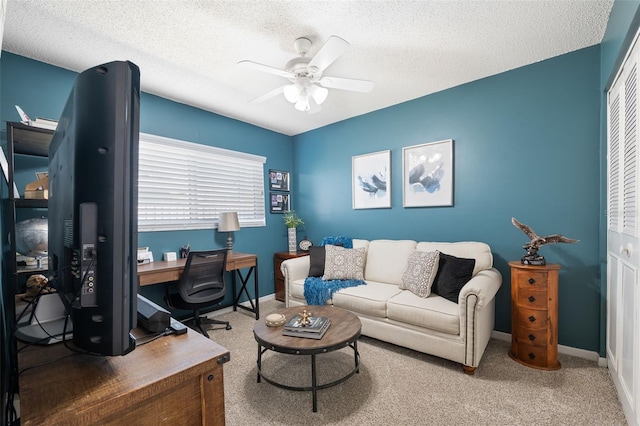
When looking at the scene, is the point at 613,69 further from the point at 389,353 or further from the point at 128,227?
the point at 128,227

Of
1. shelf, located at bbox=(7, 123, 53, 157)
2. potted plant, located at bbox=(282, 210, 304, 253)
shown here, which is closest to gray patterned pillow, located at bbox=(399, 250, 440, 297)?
potted plant, located at bbox=(282, 210, 304, 253)

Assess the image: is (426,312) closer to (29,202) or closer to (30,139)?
(29,202)

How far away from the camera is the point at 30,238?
1951 mm

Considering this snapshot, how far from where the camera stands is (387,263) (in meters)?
3.26

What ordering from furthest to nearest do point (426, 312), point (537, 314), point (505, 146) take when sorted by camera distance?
point (505, 146) → point (426, 312) → point (537, 314)

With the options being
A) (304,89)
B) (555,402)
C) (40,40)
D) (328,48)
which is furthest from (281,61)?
(555,402)

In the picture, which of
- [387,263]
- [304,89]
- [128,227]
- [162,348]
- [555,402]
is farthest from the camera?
[387,263]

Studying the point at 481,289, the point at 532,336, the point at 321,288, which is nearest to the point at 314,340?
the point at 321,288

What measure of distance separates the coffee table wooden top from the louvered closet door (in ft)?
5.03

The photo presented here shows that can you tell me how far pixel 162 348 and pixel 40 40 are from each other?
2738 millimetres

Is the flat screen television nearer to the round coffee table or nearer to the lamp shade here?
the round coffee table

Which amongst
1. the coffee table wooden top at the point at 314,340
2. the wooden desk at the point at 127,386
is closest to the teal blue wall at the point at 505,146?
the coffee table wooden top at the point at 314,340

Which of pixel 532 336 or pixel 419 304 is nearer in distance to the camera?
pixel 532 336

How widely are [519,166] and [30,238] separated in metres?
4.04
